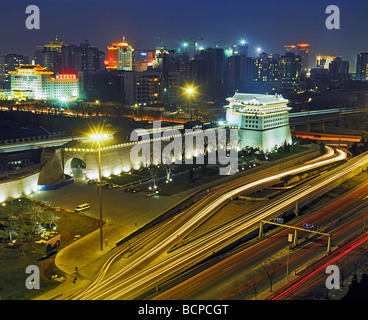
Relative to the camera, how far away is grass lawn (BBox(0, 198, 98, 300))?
18781 millimetres

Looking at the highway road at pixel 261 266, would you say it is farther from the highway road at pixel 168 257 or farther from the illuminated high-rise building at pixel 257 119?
the illuminated high-rise building at pixel 257 119

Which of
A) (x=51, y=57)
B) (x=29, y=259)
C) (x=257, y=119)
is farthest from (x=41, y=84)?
(x=29, y=259)

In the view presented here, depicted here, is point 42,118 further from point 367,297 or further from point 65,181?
point 367,297

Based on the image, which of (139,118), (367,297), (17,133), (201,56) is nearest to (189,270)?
(367,297)

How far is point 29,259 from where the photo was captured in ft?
71.2

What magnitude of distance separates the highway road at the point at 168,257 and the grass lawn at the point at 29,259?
2.61m

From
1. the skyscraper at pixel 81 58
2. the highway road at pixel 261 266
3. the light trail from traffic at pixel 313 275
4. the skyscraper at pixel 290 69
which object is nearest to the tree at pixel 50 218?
the highway road at pixel 261 266

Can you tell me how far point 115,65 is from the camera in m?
153

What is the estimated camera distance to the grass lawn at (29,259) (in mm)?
18781

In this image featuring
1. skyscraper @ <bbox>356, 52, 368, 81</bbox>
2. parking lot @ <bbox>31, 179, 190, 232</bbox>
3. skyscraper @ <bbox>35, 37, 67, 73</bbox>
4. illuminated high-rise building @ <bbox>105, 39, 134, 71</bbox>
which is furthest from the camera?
skyscraper @ <bbox>356, 52, 368, 81</bbox>

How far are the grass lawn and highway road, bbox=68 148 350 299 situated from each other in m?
2.61

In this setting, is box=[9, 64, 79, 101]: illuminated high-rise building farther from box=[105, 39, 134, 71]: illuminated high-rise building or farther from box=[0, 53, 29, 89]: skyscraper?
box=[105, 39, 134, 71]: illuminated high-rise building

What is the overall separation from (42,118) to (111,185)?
40411mm

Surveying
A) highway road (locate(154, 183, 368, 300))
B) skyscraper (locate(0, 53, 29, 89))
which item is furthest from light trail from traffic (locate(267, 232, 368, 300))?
skyscraper (locate(0, 53, 29, 89))
